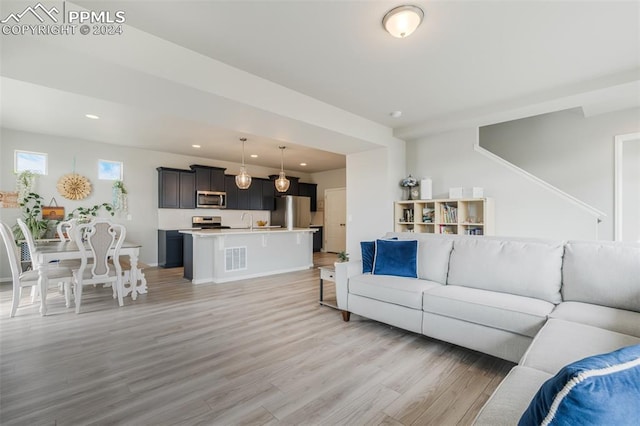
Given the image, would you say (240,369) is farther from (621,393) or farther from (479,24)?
(479,24)

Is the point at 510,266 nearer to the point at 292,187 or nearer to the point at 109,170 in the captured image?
the point at 292,187

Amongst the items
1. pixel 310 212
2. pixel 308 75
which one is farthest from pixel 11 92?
pixel 310 212

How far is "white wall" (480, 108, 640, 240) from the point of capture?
3996mm

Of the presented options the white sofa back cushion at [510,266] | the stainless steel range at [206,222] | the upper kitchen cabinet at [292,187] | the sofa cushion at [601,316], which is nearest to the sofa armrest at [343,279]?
the white sofa back cushion at [510,266]

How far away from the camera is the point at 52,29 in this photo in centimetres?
198

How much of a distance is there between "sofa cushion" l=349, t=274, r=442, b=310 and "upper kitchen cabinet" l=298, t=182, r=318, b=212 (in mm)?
6345

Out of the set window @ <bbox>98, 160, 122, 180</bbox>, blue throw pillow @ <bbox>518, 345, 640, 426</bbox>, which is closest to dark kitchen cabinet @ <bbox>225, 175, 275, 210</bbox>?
window @ <bbox>98, 160, 122, 180</bbox>

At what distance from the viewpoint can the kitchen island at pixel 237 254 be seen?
4.97m

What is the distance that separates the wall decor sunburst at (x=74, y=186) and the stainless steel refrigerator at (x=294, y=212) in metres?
4.47

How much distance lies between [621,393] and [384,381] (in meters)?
1.70

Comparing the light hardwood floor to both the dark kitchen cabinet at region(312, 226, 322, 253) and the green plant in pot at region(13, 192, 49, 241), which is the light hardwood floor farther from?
the dark kitchen cabinet at region(312, 226, 322, 253)

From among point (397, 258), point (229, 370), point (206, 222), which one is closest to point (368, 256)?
point (397, 258)

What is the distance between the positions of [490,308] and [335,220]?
7143mm

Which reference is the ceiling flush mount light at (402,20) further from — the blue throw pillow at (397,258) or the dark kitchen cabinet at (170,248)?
the dark kitchen cabinet at (170,248)
